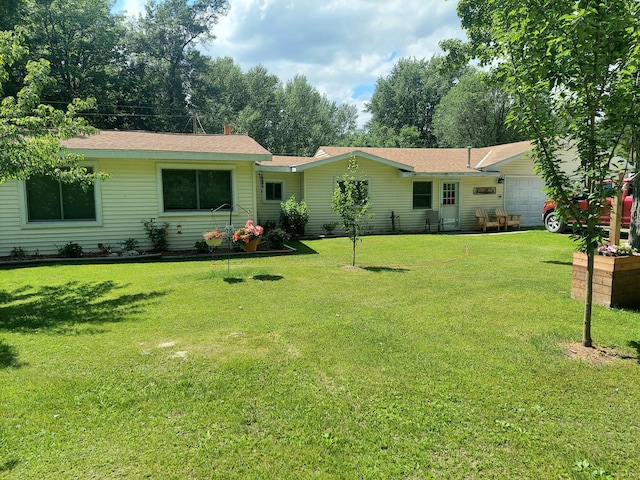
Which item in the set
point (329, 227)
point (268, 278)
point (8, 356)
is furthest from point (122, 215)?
point (329, 227)

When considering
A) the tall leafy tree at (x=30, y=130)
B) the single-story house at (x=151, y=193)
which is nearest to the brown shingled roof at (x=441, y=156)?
the single-story house at (x=151, y=193)

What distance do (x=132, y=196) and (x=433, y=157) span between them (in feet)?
44.9

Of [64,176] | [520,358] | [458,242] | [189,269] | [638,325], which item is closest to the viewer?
[520,358]

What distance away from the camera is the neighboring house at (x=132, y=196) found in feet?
31.8

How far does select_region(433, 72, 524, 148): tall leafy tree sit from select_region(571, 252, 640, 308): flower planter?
28.5 m

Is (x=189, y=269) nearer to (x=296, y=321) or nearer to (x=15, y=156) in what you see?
(x=15, y=156)

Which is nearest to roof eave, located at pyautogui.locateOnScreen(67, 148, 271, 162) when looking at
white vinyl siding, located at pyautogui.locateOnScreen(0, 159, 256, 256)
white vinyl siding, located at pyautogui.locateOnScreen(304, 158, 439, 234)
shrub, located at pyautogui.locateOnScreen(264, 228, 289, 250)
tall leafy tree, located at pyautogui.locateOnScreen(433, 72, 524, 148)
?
white vinyl siding, located at pyautogui.locateOnScreen(0, 159, 256, 256)

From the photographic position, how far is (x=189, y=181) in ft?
35.5

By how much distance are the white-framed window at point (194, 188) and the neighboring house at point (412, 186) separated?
280cm

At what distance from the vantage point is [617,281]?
516 centimetres

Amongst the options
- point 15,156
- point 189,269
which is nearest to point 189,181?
point 189,269

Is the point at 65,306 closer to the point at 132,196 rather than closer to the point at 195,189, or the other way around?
the point at 132,196

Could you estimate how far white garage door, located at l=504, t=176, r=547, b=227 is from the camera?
1719cm

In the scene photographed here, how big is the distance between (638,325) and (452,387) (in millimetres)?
2996
